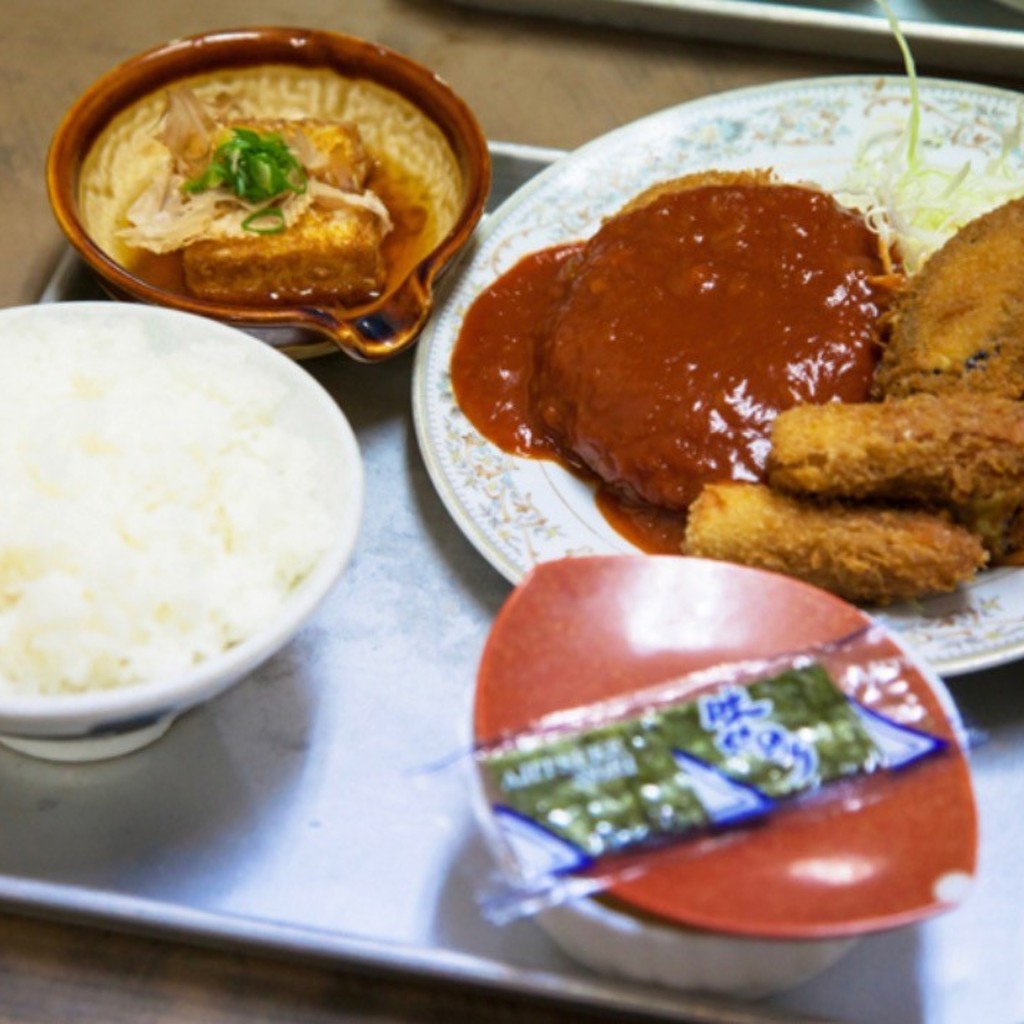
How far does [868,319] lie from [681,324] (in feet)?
1.16

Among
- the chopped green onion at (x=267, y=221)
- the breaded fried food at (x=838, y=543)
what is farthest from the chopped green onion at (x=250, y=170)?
the breaded fried food at (x=838, y=543)

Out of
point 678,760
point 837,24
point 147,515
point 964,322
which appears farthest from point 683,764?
point 837,24

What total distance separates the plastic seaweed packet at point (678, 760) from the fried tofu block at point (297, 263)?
4.29 feet

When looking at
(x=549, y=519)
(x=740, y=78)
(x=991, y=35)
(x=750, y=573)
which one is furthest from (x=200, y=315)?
(x=991, y=35)

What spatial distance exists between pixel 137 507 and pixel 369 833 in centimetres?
59

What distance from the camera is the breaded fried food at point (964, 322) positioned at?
2078mm

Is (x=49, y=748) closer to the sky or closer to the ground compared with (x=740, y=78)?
closer to the ground

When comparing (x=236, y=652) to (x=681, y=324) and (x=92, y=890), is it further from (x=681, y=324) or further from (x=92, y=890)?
(x=681, y=324)

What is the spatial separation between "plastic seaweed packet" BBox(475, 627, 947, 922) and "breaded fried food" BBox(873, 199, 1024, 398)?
2.32 ft

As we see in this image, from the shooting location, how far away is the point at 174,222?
2.47 meters

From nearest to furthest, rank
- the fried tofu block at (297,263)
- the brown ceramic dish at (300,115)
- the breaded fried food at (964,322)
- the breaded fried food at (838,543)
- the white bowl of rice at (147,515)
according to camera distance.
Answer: the white bowl of rice at (147,515) → the breaded fried food at (838,543) → the breaded fried food at (964,322) → the brown ceramic dish at (300,115) → the fried tofu block at (297,263)

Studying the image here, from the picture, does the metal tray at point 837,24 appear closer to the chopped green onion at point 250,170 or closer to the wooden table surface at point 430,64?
the wooden table surface at point 430,64

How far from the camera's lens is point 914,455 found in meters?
1.88

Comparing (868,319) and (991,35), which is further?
(991,35)
